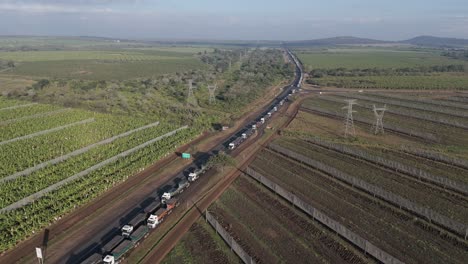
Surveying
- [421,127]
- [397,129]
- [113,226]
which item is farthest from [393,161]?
[113,226]

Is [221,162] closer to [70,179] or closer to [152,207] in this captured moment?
[152,207]

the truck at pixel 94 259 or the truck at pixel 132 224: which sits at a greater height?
the truck at pixel 94 259

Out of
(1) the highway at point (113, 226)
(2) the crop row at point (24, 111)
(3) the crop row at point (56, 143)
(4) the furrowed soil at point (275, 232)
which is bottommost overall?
(1) the highway at point (113, 226)

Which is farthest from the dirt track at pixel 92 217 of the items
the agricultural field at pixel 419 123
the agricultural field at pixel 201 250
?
the agricultural field at pixel 419 123

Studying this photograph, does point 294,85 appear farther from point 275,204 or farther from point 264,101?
point 275,204

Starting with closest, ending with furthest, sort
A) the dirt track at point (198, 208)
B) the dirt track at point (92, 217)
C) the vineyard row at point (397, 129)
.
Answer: the dirt track at point (92, 217) < the dirt track at point (198, 208) < the vineyard row at point (397, 129)

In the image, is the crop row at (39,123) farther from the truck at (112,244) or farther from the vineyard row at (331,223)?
the vineyard row at (331,223)
